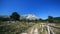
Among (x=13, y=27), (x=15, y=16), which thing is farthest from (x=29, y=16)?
(x=13, y=27)

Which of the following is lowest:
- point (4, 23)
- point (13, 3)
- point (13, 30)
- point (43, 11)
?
point (13, 30)

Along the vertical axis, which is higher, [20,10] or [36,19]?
[20,10]

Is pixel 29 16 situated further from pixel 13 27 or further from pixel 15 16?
pixel 13 27

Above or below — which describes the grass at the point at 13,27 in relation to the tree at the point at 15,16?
below

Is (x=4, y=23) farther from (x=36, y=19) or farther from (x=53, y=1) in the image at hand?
(x=53, y=1)

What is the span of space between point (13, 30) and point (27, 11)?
2.04 feet

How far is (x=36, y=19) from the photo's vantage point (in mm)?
2344

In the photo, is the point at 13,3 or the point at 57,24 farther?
the point at 13,3

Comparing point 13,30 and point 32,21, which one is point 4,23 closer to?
point 13,30

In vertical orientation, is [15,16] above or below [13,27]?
above

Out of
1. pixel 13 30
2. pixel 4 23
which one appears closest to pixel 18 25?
pixel 13 30

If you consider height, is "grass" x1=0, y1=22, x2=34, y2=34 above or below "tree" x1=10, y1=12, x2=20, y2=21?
below

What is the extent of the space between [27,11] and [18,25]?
1.47 ft

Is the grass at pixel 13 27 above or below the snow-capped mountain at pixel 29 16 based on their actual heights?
below
